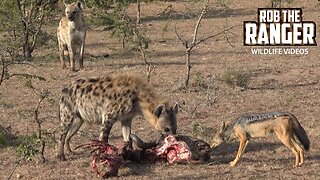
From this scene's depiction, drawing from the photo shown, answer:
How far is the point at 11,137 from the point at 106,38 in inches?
471

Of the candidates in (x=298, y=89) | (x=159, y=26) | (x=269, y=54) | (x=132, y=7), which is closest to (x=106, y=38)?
(x=159, y=26)

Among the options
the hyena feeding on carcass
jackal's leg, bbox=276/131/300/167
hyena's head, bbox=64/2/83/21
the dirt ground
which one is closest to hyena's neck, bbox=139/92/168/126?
the hyena feeding on carcass

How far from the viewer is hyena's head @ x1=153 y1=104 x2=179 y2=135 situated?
26.4 ft

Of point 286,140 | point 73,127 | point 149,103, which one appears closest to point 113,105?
point 149,103

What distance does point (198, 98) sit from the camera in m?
11.8

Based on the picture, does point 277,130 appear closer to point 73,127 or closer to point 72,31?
point 73,127

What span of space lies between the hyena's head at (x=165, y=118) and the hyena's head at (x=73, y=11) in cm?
797

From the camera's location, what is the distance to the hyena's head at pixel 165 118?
8.05m

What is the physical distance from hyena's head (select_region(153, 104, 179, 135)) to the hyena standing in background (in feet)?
24.7

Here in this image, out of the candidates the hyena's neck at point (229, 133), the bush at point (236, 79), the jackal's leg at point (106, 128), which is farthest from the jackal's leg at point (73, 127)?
the bush at point (236, 79)

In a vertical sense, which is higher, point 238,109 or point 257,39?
point 257,39

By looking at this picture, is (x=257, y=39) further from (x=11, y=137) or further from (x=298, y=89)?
(x=11, y=137)

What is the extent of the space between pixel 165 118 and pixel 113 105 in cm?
64

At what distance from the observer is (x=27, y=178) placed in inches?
300
